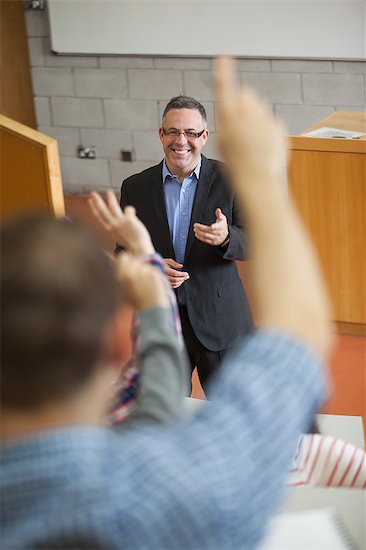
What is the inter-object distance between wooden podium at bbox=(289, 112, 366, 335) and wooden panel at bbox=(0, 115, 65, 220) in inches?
68.6

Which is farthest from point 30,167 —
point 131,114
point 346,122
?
point 131,114

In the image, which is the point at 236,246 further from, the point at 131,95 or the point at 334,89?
the point at 131,95

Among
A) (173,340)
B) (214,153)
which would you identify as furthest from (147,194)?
(214,153)

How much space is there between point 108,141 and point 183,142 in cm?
322

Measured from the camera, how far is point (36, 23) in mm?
6105

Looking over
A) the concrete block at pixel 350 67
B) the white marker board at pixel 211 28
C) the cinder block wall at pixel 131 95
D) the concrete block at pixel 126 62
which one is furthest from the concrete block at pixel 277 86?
the concrete block at pixel 126 62

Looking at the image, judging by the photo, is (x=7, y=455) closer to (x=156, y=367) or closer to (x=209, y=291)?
(x=156, y=367)

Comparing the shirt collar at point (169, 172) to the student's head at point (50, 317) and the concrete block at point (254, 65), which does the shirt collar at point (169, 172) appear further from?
the concrete block at point (254, 65)

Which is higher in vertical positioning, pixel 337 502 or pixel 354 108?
pixel 354 108

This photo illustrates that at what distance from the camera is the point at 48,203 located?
7.70ft

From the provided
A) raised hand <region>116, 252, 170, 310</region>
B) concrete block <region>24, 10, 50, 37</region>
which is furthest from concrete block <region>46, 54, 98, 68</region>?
raised hand <region>116, 252, 170, 310</region>

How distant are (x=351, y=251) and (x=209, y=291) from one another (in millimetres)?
1160

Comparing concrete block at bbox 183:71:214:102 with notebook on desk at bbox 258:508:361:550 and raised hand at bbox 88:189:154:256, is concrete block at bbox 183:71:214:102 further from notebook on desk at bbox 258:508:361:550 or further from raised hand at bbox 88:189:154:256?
notebook on desk at bbox 258:508:361:550

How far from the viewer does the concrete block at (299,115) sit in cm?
556
